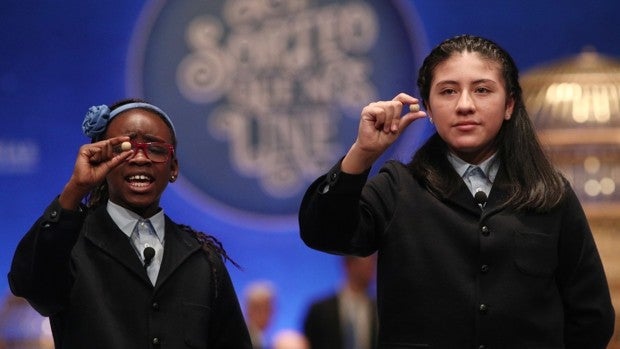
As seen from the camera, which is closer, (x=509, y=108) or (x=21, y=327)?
(x=509, y=108)

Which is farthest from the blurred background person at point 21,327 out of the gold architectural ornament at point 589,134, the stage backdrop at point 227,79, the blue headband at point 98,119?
the blue headband at point 98,119

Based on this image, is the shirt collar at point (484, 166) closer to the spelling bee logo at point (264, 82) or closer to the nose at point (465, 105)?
the nose at point (465, 105)

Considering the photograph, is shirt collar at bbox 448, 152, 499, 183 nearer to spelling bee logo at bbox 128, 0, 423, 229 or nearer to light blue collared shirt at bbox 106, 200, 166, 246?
light blue collared shirt at bbox 106, 200, 166, 246

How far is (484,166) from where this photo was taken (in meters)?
2.72

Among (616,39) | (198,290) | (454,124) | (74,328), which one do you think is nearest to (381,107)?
(454,124)

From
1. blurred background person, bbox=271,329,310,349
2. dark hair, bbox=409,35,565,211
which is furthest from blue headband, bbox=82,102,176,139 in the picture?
blurred background person, bbox=271,329,310,349

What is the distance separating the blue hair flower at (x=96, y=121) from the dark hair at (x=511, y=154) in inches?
27.8

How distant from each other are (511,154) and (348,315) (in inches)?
87.0

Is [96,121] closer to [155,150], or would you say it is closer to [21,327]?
[155,150]

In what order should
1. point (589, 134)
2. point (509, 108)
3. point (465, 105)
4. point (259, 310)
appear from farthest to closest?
point (259, 310), point (589, 134), point (509, 108), point (465, 105)

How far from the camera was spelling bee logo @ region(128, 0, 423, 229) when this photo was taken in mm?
4969

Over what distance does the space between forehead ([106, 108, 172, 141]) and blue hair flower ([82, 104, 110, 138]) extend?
0.02m

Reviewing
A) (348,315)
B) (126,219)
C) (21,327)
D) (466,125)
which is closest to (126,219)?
(126,219)

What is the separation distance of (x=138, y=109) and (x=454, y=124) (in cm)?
74
